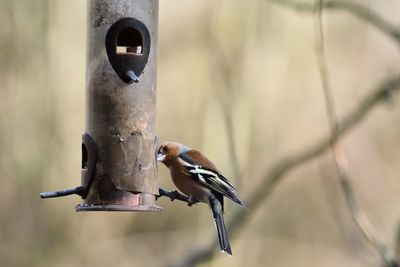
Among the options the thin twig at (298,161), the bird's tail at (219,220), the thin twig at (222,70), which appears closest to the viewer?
the bird's tail at (219,220)

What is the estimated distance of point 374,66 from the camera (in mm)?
12039

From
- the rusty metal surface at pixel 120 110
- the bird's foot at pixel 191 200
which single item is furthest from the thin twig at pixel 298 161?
the rusty metal surface at pixel 120 110

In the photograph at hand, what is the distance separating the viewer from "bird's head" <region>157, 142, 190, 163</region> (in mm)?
7145

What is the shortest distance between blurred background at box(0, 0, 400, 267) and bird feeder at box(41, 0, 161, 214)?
339cm

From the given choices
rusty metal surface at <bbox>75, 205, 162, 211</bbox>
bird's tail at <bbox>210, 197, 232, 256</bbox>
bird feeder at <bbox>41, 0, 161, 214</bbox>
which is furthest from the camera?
bird's tail at <bbox>210, 197, 232, 256</bbox>

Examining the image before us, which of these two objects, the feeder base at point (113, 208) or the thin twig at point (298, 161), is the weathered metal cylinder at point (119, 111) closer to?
the feeder base at point (113, 208)

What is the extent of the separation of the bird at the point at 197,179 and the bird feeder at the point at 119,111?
0.17m

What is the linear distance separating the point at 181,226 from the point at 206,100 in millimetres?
1547

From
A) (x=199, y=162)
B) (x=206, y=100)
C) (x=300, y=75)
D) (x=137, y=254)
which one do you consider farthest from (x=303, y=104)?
(x=199, y=162)

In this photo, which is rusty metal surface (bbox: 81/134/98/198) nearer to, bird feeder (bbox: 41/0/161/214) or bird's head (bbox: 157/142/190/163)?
bird feeder (bbox: 41/0/161/214)

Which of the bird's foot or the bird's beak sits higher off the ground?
the bird's beak

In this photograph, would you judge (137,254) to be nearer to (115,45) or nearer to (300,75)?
(300,75)

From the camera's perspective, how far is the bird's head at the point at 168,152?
714 cm

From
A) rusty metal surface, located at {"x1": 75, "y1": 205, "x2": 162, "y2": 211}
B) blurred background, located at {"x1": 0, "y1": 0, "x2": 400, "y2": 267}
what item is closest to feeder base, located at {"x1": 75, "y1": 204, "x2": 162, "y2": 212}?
rusty metal surface, located at {"x1": 75, "y1": 205, "x2": 162, "y2": 211}
